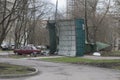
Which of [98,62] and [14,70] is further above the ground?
[14,70]

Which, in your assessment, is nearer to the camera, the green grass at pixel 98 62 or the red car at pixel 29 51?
the green grass at pixel 98 62

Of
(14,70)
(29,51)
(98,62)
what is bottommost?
(98,62)

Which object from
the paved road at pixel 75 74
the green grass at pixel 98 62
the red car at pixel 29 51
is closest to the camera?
the paved road at pixel 75 74

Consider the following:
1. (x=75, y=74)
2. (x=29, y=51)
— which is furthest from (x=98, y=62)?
(x=29, y=51)

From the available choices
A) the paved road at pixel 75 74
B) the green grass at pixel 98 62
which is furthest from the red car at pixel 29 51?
the paved road at pixel 75 74

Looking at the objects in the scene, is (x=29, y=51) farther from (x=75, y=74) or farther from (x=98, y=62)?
(x=75, y=74)

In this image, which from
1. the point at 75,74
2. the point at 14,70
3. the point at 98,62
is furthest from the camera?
the point at 98,62

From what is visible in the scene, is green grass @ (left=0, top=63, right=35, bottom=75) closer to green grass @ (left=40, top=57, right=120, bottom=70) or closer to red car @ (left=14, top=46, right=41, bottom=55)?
green grass @ (left=40, top=57, right=120, bottom=70)

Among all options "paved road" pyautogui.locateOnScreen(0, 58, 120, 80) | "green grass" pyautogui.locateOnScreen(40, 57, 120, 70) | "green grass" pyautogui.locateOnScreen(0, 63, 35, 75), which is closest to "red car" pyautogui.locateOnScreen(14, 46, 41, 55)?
"green grass" pyautogui.locateOnScreen(40, 57, 120, 70)

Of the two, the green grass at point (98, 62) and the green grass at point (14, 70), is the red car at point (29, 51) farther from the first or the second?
the green grass at point (14, 70)

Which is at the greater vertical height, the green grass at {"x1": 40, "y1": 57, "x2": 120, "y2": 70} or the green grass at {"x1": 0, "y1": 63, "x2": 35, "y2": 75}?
the green grass at {"x1": 0, "y1": 63, "x2": 35, "y2": 75}

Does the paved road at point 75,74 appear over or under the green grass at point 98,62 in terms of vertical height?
over

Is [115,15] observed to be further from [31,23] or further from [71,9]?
[31,23]

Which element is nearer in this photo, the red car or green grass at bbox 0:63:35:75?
green grass at bbox 0:63:35:75
